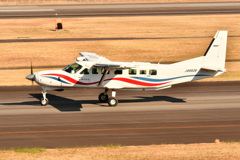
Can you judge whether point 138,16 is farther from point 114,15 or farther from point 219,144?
point 219,144

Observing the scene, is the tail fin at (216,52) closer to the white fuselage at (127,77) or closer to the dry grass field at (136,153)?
the white fuselage at (127,77)

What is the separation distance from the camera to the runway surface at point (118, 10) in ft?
271

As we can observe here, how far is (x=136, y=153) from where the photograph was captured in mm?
20000

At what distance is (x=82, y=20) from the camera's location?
74688 millimetres

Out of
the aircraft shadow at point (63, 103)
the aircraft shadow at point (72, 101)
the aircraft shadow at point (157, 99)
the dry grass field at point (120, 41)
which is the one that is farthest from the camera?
the dry grass field at point (120, 41)

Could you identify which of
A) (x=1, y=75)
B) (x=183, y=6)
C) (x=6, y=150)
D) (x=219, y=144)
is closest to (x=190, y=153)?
(x=219, y=144)

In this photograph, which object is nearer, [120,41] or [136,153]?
[136,153]

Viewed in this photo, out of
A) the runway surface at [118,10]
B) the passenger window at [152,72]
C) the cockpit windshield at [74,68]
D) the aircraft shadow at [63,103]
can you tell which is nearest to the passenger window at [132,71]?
the passenger window at [152,72]

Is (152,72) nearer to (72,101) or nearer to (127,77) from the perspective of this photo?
(127,77)

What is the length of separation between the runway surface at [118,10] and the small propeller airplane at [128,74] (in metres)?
52.3

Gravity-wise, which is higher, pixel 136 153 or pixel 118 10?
pixel 118 10

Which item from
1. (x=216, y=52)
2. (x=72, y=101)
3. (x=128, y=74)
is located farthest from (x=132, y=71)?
(x=216, y=52)

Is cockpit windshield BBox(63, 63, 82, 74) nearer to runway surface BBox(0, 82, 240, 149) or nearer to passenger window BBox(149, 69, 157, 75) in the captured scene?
runway surface BBox(0, 82, 240, 149)

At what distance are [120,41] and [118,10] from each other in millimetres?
32628
